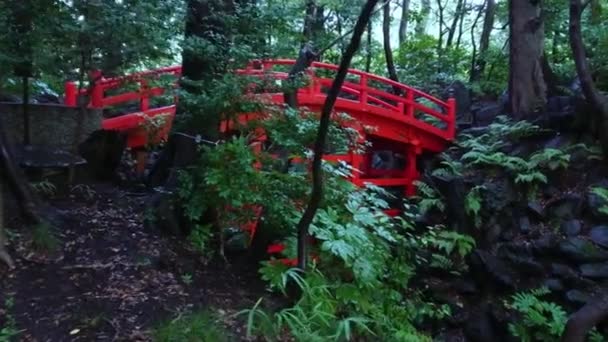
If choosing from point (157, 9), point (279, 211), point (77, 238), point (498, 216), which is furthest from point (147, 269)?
point (498, 216)

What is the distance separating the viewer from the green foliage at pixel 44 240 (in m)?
4.24

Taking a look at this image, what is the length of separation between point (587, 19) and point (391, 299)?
11.4m

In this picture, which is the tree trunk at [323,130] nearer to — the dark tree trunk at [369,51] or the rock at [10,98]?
the rock at [10,98]

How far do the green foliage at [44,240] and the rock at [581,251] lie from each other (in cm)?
627

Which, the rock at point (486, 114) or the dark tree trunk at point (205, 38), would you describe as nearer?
the dark tree trunk at point (205, 38)

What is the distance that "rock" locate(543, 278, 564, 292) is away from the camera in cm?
697

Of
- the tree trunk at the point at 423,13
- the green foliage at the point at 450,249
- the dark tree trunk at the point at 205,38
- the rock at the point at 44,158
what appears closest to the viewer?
the dark tree trunk at the point at 205,38

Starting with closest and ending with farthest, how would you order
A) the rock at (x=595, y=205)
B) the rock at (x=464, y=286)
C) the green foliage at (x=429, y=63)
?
the rock at (x=595, y=205) < the rock at (x=464, y=286) < the green foliage at (x=429, y=63)

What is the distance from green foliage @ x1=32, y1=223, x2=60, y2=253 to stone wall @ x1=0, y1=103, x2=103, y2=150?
7.70 ft

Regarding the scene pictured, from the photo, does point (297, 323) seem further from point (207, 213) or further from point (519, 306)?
point (519, 306)

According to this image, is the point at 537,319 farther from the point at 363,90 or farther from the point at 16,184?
the point at 16,184

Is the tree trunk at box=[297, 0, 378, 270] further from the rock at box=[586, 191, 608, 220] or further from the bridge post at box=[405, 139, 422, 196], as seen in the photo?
the bridge post at box=[405, 139, 422, 196]

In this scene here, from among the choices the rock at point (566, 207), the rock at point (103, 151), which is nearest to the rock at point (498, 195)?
the rock at point (566, 207)

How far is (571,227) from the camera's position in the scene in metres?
7.57
